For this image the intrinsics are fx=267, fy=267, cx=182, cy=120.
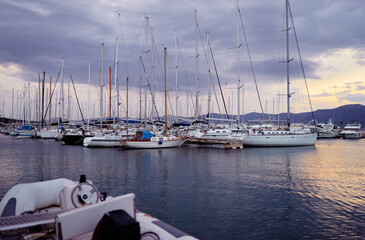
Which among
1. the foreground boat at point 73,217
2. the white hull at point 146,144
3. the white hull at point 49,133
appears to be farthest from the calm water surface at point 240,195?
the white hull at point 49,133

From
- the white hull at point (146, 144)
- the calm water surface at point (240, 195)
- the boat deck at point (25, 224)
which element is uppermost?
the boat deck at point (25, 224)

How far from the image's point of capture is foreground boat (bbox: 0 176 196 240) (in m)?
4.77

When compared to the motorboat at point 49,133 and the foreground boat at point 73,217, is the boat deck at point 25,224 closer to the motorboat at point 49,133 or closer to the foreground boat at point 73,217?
the foreground boat at point 73,217

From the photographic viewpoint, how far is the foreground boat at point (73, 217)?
4.77m

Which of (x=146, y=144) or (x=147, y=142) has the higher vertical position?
(x=147, y=142)

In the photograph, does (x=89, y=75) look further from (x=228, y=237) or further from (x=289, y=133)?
(x=228, y=237)

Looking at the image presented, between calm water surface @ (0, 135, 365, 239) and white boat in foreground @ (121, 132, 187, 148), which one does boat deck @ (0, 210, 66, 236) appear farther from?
white boat in foreground @ (121, 132, 187, 148)

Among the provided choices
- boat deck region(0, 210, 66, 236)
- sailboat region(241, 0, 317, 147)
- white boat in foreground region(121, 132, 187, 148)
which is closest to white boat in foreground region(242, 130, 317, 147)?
sailboat region(241, 0, 317, 147)

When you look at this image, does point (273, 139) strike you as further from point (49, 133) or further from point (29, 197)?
point (49, 133)

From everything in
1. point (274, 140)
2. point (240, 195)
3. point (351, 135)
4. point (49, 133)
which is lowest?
point (240, 195)

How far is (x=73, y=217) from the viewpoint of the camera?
4.93m

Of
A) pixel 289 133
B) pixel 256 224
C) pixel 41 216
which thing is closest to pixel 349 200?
pixel 256 224

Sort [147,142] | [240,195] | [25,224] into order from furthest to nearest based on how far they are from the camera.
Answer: [147,142], [240,195], [25,224]

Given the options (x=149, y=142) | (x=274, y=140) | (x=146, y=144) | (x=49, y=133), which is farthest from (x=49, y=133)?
(x=274, y=140)
